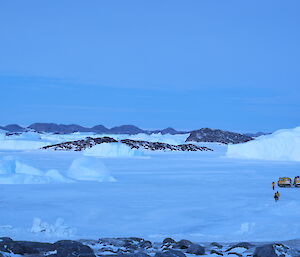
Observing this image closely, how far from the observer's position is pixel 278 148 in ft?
113

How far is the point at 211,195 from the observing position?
13.7m

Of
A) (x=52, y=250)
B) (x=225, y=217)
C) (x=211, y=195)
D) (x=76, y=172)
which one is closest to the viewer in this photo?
(x=52, y=250)

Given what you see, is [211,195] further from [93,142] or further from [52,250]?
[93,142]

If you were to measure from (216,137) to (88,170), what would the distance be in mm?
70685

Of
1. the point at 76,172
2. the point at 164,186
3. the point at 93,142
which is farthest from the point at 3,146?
the point at 164,186

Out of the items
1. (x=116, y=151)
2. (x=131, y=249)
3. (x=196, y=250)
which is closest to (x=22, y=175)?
(x=131, y=249)

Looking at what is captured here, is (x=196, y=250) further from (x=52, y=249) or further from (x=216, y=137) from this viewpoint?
(x=216, y=137)

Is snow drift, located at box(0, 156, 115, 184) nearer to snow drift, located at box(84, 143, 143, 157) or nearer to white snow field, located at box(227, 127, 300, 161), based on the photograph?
snow drift, located at box(84, 143, 143, 157)

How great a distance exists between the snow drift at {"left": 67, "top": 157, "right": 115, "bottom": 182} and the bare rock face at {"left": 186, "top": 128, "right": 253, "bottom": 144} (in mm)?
66135

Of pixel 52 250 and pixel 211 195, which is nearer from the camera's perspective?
pixel 52 250

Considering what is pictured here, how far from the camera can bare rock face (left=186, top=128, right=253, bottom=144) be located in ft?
279

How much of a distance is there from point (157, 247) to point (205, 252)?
0.94 m

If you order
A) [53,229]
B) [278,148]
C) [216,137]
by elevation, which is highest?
[216,137]

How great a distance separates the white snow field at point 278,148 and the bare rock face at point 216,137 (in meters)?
46.3
